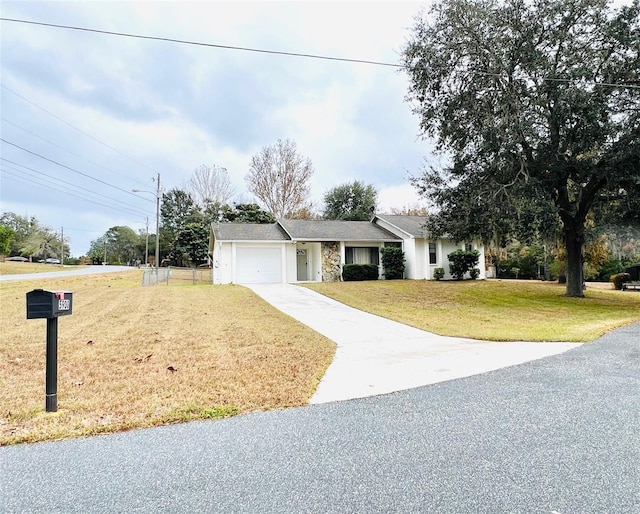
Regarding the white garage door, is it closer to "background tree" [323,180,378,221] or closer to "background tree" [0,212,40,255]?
"background tree" [323,180,378,221]

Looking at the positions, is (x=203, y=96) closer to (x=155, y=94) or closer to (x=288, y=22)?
(x=155, y=94)

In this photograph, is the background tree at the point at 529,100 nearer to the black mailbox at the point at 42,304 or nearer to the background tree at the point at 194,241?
the black mailbox at the point at 42,304

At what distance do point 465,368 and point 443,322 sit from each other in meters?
4.33

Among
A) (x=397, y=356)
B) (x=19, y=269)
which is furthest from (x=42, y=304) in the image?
(x=19, y=269)

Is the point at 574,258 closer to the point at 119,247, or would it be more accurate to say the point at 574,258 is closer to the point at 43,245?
the point at 43,245

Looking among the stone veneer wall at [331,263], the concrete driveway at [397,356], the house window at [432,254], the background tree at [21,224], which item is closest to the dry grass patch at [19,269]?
the background tree at [21,224]

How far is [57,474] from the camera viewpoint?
8.25ft

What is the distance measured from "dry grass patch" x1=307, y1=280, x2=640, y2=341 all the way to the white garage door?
4.32 meters

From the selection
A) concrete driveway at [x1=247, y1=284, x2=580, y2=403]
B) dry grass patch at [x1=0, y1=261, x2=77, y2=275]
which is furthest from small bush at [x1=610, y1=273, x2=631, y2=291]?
dry grass patch at [x1=0, y1=261, x2=77, y2=275]

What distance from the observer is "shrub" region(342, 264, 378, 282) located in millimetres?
21391

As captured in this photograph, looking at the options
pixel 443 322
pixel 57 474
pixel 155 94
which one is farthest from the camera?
pixel 155 94

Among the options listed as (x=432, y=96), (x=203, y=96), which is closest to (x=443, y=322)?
(x=432, y=96)

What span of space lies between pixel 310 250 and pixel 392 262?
4867 mm

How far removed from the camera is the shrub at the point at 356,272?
70.2 ft
